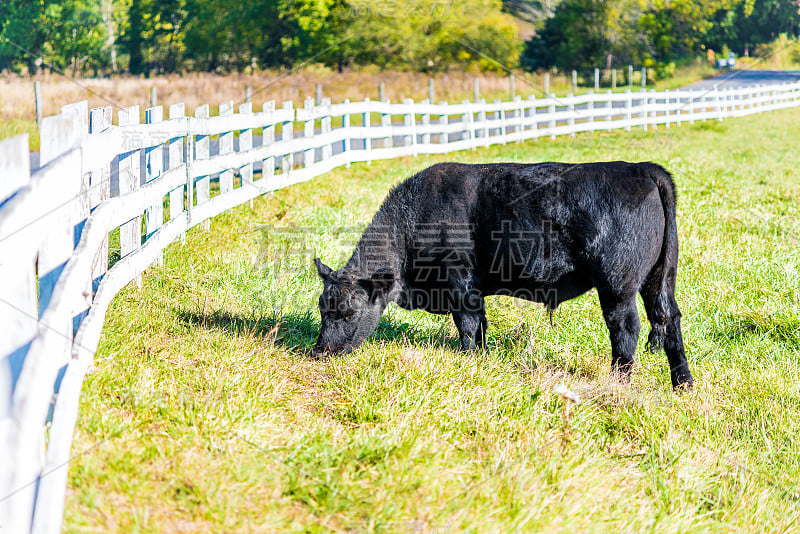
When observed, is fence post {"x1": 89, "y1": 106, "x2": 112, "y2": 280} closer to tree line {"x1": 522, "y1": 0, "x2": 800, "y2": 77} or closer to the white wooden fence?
the white wooden fence

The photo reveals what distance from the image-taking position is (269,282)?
18.8 feet

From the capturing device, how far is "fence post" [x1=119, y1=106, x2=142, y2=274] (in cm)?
512

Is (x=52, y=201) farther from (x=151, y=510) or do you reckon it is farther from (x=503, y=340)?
(x=503, y=340)

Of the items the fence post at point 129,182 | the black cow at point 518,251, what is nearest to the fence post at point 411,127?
the fence post at point 129,182

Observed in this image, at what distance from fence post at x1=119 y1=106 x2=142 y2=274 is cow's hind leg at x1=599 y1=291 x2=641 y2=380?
3.16 metres

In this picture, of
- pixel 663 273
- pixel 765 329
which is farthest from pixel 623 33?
pixel 663 273

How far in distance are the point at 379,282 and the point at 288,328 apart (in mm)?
811

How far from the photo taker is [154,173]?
6.00 meters

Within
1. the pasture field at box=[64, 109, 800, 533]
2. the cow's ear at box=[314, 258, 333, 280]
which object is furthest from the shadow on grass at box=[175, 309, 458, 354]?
the cow's ear at box=[314, 258, 333, 280]

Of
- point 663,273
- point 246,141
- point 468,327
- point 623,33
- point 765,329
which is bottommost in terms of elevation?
point 765,329

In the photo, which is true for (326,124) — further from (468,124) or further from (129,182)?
(129,182)

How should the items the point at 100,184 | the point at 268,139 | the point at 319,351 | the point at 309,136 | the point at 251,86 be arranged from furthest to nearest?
the point at 251,86 < the point at 309,136 < the point at 268,139 < the point at 100,184 < the point at 319,351

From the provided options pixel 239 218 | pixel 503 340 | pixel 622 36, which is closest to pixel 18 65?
pixel 622 36

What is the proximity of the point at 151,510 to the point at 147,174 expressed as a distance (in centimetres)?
405
